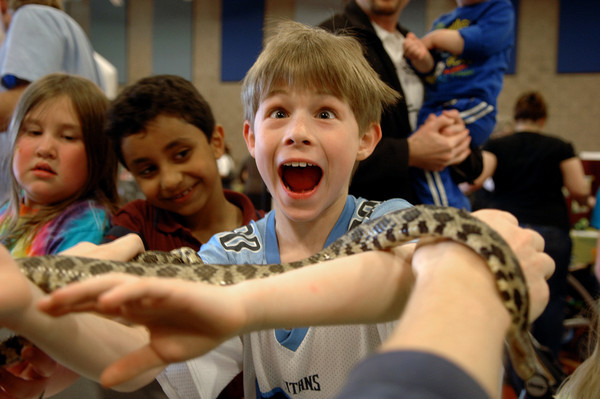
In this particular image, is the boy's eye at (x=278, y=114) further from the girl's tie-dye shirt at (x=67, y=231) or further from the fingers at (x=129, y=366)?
the girl's tie-dye shirt at (x=67, y=231)

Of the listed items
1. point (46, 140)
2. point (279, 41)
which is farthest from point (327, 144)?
point (46, 140)

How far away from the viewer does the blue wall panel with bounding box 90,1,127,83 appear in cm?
1030

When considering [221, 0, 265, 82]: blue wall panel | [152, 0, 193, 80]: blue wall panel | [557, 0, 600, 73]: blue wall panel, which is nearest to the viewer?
[557, 0, 600, 73]: blue wall panel

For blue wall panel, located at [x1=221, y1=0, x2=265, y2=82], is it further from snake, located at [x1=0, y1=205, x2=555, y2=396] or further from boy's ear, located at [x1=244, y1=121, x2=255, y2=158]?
snake, located at [x1=0, y1=205, x2=555, y2=396]

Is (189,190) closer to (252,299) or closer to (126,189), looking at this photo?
(252,299)

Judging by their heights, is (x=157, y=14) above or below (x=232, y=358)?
above

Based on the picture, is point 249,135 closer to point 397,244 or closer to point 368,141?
point 368,141

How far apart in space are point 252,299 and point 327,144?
71cm

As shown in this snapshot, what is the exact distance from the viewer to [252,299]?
74 cm

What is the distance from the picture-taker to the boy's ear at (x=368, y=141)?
61.9 inches

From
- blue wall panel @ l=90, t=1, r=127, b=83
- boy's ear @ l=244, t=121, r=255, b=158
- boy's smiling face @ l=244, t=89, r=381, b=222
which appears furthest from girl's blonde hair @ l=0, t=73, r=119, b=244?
blue wall panel @ l=90, t=1, r=127, b=83

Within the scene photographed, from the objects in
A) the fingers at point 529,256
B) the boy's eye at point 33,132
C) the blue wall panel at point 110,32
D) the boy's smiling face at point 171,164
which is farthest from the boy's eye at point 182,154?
the blue wall panel at point 110,32

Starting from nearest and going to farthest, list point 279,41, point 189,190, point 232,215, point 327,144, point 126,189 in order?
point 327,144 < point 279,41 < point 189,190 < point 232,215 < point 126,189

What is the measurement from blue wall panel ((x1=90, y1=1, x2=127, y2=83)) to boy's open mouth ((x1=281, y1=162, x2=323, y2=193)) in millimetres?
10603
